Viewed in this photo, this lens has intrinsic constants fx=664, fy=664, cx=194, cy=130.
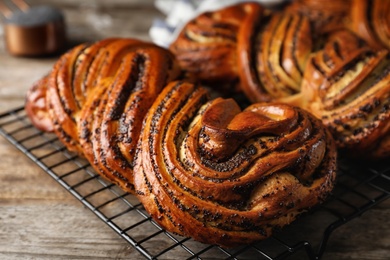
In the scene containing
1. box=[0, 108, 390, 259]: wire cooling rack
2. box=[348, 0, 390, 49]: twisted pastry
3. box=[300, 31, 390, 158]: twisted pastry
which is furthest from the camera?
box=[348, 0, 390, 49]: twisted pastry

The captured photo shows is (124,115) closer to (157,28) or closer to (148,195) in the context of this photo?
(148,195)

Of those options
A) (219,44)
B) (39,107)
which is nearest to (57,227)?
(39,107)

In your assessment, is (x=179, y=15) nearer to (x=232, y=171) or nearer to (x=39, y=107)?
(x=39, y=107)

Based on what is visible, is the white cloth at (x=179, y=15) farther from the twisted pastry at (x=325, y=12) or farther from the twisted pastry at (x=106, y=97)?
the twisted pastry at (x=106, y=97)

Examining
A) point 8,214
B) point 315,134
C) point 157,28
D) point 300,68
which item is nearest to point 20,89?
point 157,28

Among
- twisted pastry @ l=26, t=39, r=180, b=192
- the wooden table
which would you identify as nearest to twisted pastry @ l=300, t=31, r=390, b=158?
the wooden table

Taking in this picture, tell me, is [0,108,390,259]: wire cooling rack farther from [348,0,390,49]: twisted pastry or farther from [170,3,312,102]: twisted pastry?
[348,0,390,49]: twisted pastry
